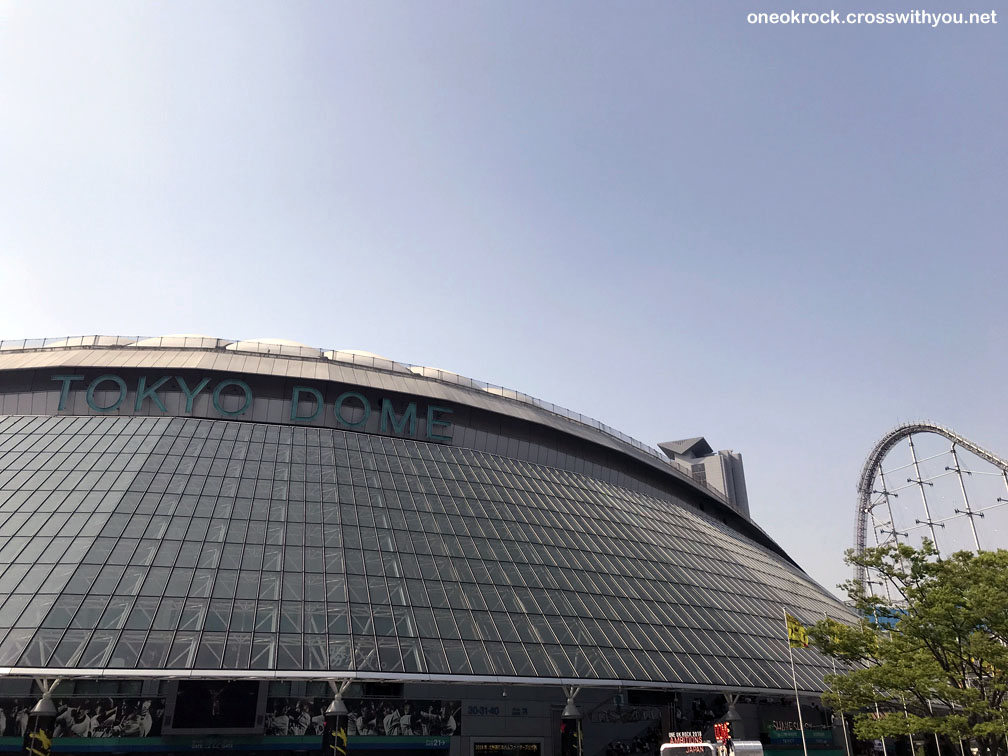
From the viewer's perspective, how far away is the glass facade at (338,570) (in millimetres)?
23344

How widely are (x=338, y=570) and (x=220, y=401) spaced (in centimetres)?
1956

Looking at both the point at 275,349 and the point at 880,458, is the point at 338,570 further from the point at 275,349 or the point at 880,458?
the point at 880,458

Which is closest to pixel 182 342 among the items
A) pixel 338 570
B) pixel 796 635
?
pixel 338 570

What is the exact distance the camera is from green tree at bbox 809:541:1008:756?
2506cm

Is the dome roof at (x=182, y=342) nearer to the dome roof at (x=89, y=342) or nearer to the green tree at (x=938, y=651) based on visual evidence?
the dome roof at (x=89, y=342)

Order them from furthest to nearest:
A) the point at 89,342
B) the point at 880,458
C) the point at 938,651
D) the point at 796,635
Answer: the point at 880,458
the point at 89,342
the point at 796,635
the point at 938,651

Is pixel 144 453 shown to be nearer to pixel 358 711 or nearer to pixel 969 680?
pixel 358 711

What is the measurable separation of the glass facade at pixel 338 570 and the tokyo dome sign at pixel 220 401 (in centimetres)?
138

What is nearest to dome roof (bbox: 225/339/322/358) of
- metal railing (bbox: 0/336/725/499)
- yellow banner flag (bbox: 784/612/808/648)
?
metal railing (bbox: 0/336/725/499)

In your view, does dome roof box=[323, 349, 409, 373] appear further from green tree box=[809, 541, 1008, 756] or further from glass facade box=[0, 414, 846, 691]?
green tree box=[809, 541, 1008, 756]

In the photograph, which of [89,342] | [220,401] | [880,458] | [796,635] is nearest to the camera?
[796,635]

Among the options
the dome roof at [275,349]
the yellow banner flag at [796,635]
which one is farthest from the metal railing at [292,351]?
the yellow banner flag at [796,635]

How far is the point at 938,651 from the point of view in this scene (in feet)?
87.9

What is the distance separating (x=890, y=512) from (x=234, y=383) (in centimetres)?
8116
